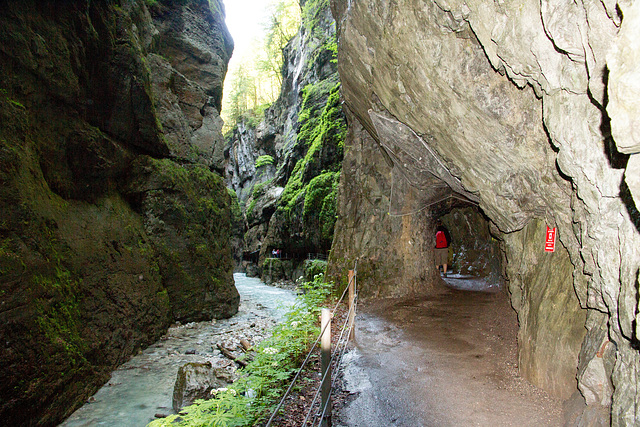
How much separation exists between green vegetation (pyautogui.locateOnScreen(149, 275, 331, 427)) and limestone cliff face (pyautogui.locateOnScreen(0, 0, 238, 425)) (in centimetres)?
278

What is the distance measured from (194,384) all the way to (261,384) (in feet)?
6.73

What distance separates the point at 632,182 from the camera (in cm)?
179

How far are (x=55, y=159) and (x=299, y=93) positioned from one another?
75.4ft

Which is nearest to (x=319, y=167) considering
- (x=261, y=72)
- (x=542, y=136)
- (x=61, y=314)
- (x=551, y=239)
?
(x=61, y=314)

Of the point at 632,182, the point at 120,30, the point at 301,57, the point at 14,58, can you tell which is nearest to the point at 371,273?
the point at 632,182

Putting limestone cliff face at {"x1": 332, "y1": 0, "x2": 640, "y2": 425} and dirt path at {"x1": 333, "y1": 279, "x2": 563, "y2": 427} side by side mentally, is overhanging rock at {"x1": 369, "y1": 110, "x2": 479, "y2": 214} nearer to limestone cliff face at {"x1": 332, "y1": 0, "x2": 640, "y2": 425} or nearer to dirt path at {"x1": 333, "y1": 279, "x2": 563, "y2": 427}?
limestone cliff face at {"x1": 332, "y1": 0, "x2": 640, "y2": 425}

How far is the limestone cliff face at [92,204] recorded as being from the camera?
5578 mm

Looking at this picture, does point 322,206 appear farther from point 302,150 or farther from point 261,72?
point 261,72

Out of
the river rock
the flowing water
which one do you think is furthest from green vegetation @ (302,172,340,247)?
the river rock

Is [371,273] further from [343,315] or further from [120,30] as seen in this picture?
[120,30]

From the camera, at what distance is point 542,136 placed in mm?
3582

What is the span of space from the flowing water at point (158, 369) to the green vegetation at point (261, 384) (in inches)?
33.1

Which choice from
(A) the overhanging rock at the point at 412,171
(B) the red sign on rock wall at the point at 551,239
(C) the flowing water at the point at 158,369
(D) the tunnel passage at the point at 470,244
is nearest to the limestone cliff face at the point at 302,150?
(D) the tunnel passage at the point at 470,244

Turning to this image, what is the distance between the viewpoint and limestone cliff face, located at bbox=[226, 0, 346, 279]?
20.5 metres
